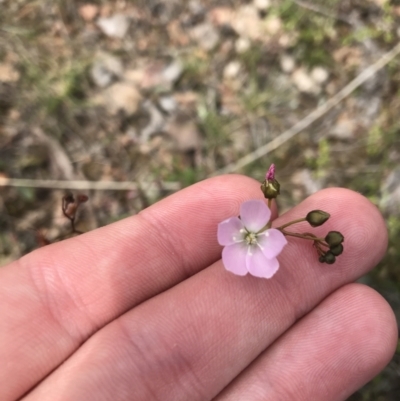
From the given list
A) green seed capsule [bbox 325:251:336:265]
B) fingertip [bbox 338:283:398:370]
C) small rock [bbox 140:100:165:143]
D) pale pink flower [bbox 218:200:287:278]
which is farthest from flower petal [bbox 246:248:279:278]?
small rock [bbox 140:100:165:143]

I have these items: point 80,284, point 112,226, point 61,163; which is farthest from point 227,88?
point 80,284

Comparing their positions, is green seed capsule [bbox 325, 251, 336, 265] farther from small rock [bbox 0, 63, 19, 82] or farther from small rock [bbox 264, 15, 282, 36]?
small rock [bbox 0, 63, 19, 82]

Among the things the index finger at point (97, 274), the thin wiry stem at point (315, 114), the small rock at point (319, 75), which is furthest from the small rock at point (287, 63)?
the index finger at point (97, 274)

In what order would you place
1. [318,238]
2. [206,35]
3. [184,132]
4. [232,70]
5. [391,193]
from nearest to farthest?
1. [318,238]
2. [391,193]
3. [184,132]
4. [232,70]
5. [206,35]

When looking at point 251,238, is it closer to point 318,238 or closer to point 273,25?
point 318,238

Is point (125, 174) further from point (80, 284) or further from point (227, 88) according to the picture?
point (80, 284)

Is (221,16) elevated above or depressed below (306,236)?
above

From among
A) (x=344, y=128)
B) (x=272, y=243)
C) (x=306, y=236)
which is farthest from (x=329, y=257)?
(x=344, y=128)
